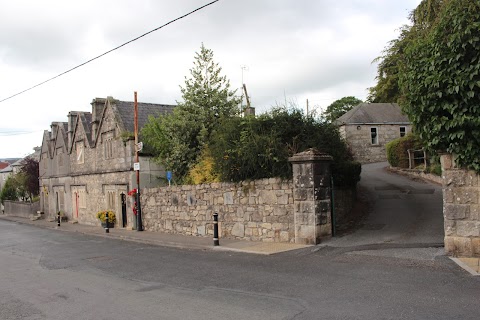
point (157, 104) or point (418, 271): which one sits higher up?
point (157, 104)

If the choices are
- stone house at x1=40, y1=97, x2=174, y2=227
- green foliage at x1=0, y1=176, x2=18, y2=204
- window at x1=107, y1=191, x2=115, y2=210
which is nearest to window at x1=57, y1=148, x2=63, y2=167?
stone house at x1=40, y1=97, x2=174, y2=227

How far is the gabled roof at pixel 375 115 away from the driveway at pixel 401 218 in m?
19.9

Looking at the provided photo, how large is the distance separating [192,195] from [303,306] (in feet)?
34.1

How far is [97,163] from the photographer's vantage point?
25797mm

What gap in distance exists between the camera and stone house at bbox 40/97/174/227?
71.9 feet

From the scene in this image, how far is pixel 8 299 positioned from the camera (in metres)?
7.43

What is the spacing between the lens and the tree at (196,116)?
58.3 feet

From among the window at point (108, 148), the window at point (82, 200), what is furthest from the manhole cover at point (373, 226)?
the window at point (82, 200)

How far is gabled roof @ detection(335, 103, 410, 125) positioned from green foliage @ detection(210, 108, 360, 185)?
1012 inches

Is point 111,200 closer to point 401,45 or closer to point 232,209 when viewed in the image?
point 232,209

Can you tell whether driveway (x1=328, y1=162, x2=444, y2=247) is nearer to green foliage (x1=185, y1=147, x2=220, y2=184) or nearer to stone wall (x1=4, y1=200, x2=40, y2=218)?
green foliage (x1=185, y1=147, x2=220, y2=184)

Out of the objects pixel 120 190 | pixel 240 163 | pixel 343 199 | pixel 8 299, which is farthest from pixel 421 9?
pixel 120 190

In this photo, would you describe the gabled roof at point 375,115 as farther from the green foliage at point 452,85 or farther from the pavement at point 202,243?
the green foliage at point 452,85

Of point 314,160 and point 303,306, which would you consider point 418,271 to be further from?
point 314,160
